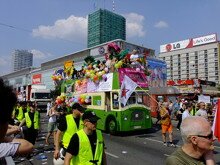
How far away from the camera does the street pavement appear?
9680mm

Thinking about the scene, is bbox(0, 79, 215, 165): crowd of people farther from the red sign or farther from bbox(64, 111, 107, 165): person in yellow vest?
the red sign

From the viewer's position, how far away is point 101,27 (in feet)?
158

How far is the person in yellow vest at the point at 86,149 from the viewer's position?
4059mm

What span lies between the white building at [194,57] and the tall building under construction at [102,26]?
235ft

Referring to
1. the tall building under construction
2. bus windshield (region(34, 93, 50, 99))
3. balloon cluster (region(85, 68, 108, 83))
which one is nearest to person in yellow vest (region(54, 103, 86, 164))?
balloon cluster (region(85, 68, 108, 83))

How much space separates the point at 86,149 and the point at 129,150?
7800mm

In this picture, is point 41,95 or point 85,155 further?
point 41,95

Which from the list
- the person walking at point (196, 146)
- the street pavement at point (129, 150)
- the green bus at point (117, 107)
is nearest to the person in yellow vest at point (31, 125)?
the street pavement at point (129, 150)

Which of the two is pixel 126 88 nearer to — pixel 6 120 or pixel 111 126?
pixel 111 126

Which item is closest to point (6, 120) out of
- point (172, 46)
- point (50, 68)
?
point (50, 68)

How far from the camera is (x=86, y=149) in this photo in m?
4.06

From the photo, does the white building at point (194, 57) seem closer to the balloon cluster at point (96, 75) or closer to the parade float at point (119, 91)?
the balloon cluster at point (96, 75)

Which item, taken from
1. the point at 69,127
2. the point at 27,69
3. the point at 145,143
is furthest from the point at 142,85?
the point at 27,69

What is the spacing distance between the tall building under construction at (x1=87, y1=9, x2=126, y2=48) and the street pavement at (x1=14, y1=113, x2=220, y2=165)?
1296 inches
